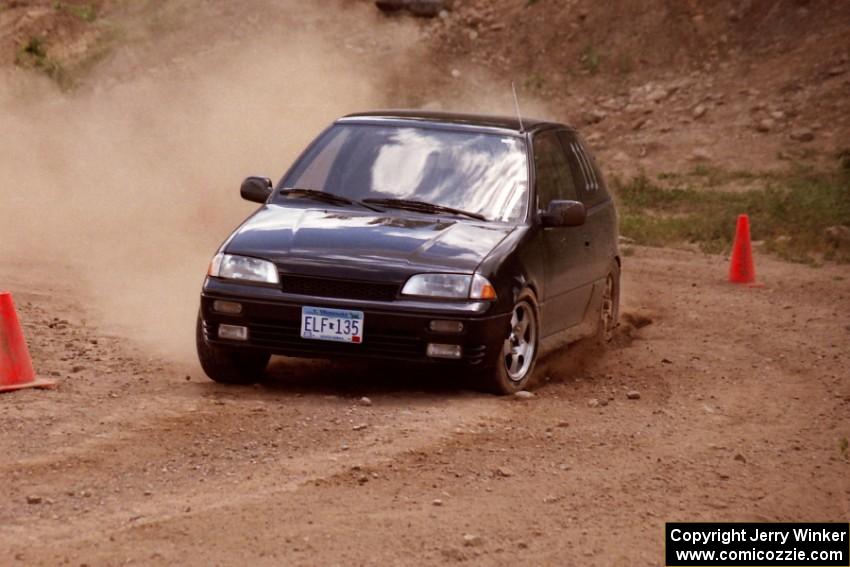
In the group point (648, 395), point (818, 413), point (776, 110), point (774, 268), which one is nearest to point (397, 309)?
point (648, 395)

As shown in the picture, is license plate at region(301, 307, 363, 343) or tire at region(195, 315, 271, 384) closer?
license plate at region(301, 307, 363, 343)

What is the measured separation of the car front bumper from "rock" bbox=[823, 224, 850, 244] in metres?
10.1

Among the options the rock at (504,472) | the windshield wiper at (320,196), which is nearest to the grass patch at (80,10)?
the windshield wiper at (320,196)

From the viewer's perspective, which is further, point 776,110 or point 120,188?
point 776,110

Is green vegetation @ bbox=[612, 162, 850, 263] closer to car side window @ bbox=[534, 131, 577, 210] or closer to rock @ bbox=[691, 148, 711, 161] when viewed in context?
rock @ bbox=[691, 148, 711, 161]

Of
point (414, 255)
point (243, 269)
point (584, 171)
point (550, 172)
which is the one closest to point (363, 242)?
point (414, 255)

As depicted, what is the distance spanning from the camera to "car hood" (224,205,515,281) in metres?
9.58

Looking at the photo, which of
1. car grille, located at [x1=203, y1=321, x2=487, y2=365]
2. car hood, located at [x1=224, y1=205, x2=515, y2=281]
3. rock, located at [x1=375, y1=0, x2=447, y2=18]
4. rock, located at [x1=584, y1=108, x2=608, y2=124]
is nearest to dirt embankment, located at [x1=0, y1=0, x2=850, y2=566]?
car grille, located at [x1=203, y1=321, x2=487, y2=365]

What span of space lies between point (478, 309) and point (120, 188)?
567 inches

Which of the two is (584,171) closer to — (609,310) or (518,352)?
(609,310)

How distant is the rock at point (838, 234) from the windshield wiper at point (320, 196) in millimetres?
9576

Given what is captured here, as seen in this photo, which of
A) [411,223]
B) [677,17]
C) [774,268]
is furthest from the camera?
[677,17]

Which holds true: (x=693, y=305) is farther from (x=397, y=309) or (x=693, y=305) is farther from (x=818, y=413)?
(x=397, y=309)

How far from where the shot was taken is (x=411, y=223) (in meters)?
10.2
